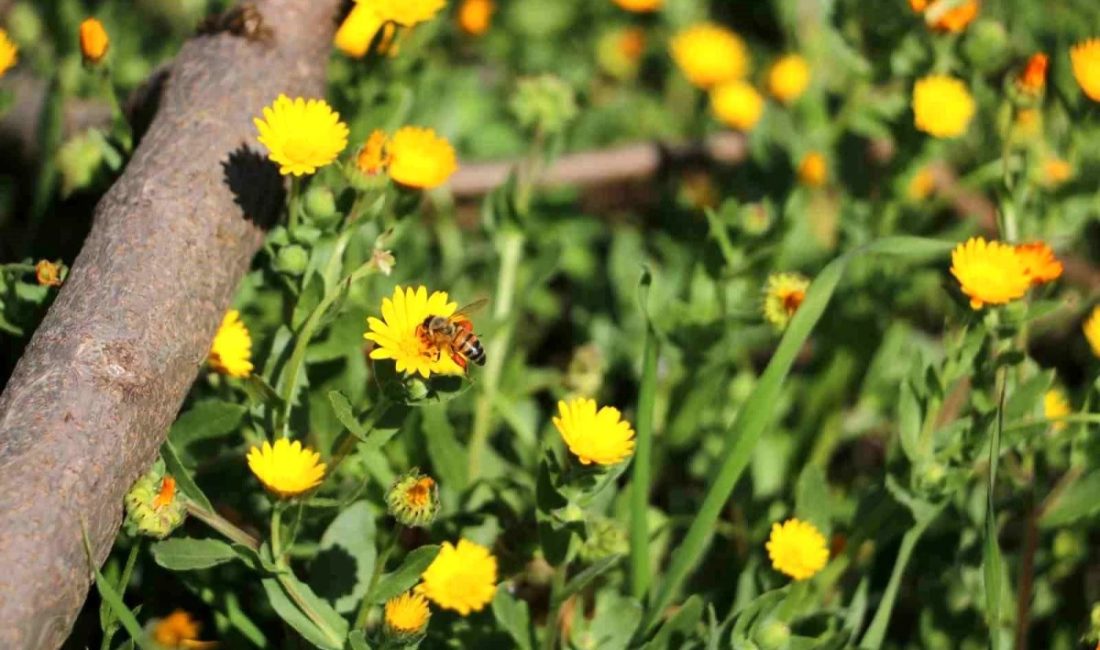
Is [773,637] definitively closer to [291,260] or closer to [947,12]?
[291,260]

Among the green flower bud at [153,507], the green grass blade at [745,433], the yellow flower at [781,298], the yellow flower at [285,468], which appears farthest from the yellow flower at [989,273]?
the green flower bud at [153,507]

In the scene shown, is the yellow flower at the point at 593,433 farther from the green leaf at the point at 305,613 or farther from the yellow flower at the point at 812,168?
the yellow flower at the point at 812,168

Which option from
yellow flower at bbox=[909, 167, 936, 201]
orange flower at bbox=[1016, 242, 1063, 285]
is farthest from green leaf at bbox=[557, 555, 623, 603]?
yellow flower at bbox=[909, 167, 936, 201]

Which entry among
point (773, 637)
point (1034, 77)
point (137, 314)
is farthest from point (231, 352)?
point (1034, 77)

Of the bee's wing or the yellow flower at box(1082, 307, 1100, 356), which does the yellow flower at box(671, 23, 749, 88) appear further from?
the bee's wing

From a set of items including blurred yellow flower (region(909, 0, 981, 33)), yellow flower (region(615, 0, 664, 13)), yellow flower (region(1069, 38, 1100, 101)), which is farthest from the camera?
yellow flower (region(615, 0, 664, 13))

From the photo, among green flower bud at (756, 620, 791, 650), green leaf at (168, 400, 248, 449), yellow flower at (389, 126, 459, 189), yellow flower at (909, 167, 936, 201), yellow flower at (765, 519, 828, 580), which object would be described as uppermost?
yellow flower at (389, 126, 459, 189)

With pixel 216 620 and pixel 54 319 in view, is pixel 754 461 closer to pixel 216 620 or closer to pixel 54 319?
pixel 216 620
